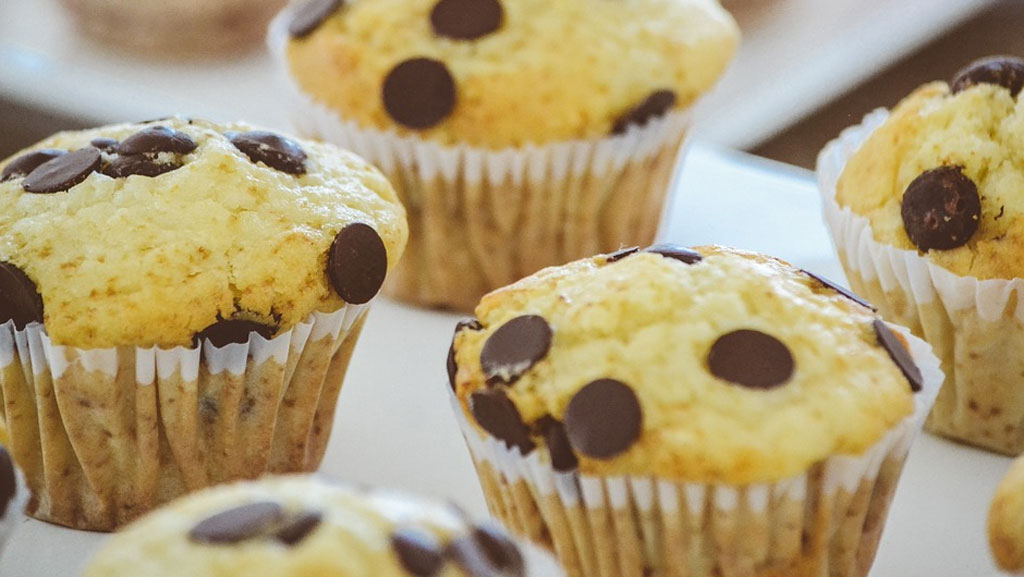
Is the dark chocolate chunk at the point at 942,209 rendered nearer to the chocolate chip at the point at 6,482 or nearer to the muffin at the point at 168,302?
the muffin at the point at 168,302

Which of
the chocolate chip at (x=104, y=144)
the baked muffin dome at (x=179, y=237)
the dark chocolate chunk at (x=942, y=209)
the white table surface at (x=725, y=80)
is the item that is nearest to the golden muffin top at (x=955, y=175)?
the dark chocolate chunk at (x=942, y=209)

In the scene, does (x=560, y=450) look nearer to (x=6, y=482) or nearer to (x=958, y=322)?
(x=6, y=482)

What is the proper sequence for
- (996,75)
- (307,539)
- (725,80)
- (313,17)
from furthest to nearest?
(725,80), (313,17), (996,75), (307,539)

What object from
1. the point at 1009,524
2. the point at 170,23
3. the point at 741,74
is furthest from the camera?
the point at 741,74

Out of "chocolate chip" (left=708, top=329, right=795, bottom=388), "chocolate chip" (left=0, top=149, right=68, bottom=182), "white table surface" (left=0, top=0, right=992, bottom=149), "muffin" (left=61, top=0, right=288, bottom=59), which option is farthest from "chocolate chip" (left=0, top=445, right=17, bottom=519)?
"muffin" (left=61, top=0, right=288, bottom=59)

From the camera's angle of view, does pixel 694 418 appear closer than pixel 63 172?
Yes

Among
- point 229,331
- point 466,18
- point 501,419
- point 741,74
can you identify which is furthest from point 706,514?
point 741,74

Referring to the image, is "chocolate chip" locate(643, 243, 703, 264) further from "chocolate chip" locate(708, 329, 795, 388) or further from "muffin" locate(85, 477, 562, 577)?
"muffin" locate(85, 477, 562, 577)

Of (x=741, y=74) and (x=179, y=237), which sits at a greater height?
(x=179, y=237)
